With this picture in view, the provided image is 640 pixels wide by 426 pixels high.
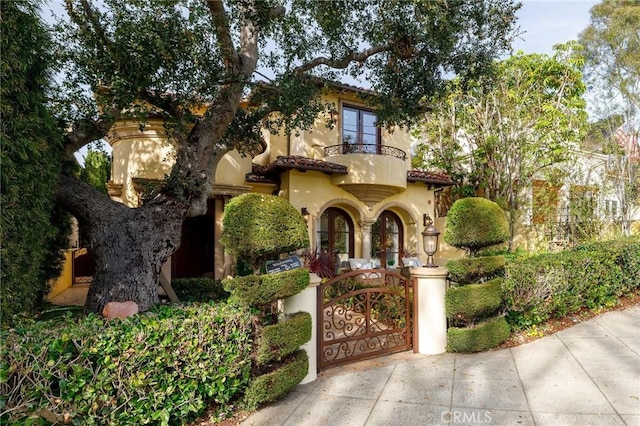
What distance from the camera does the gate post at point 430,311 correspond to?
19.2ft

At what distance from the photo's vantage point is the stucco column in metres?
13.5

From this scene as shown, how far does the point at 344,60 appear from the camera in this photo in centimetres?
755

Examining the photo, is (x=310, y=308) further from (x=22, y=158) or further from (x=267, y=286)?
(x=22, y=158)

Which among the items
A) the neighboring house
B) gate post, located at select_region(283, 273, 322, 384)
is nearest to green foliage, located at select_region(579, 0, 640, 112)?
the neighboring house

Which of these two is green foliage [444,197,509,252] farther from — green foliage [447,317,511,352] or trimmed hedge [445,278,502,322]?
green foliage [447,317,511,352]

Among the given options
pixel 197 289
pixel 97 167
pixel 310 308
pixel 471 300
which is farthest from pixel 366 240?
pixel 97 167

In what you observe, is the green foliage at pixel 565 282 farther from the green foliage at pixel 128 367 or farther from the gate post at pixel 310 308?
the green foliage at pixel 128 367

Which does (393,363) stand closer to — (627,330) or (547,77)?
(627,330)

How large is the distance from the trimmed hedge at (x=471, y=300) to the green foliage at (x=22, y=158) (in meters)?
5.84

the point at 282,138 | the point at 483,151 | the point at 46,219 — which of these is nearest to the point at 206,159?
the point at 46,219

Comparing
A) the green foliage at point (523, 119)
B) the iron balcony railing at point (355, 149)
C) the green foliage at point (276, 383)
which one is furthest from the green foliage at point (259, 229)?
the green foliage at point (523, 119)

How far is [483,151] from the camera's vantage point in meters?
14.0

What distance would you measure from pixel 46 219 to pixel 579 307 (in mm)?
9473

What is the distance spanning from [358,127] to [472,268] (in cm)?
919
